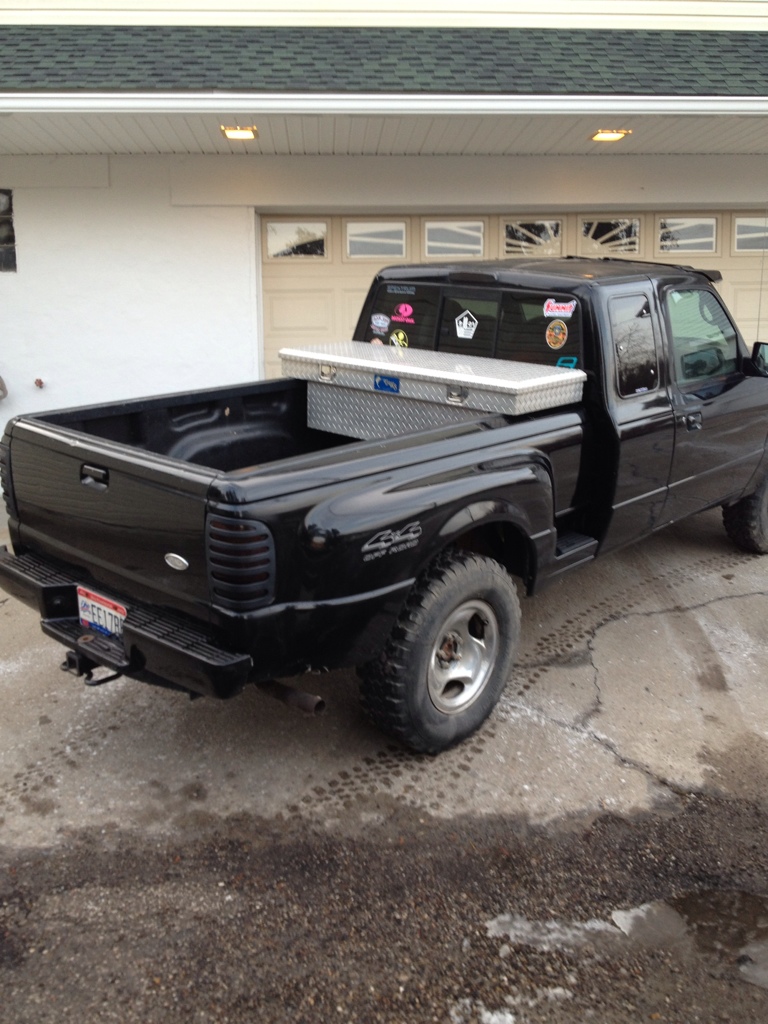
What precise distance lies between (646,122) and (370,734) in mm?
6226

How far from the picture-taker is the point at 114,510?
3469 millimetres

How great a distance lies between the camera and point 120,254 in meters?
8.92

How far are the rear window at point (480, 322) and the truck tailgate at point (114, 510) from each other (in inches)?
87.0

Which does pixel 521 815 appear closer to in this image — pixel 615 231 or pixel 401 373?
pixel 401 373

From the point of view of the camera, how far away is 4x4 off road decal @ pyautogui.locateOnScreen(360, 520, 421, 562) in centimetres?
335

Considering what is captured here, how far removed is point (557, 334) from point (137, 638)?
2602mm

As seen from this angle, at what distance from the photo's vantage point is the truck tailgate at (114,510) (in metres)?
3.19

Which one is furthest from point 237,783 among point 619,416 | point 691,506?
point 691,506

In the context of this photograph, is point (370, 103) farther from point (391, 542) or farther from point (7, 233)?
point (391, 542)

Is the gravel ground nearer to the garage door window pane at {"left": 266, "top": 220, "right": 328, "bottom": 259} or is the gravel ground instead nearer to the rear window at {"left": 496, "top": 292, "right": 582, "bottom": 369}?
the rear window at {"left": 496, "top": 292, "right": 582, "bottom": 369}

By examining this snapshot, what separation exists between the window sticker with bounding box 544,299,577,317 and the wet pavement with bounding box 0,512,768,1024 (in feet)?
5.85

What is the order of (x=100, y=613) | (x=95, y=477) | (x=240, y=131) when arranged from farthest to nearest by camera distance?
(x=240, y=131), (x=100, y=613), (x=95, y=477)

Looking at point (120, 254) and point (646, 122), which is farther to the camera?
point (120, 254)

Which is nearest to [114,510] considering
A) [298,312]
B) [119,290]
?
[119,290]
